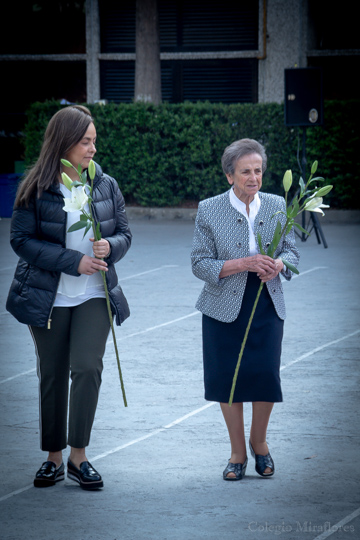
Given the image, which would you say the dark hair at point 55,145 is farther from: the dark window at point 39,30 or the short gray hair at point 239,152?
the dark window at point 39,30

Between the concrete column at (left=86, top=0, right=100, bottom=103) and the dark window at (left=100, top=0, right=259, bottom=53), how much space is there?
22cm

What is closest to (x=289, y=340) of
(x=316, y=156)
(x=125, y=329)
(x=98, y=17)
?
(x=125, y=329)

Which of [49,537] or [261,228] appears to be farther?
[261,228]

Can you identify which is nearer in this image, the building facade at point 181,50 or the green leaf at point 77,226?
the green leaf at point 77,226

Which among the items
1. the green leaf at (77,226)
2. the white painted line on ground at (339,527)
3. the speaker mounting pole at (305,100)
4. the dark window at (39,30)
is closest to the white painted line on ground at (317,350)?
the white painted line on ground at (339,527)

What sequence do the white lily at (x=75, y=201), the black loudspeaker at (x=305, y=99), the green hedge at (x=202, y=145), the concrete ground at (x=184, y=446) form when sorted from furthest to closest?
the green hedge at (x=202, y=145) → the black loudspeaker at (x=305, y=99) → the white lily at (x=75, y=201) → the concrete ground at (x=184, y=446)

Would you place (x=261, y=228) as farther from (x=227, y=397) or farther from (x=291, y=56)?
(x=291, y=56)

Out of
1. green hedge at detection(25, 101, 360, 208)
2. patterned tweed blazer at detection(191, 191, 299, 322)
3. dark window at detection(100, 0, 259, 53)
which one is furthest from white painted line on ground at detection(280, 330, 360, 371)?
dark window at detection(100, 0, 259, 53)

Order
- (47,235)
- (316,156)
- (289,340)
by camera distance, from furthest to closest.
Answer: (316,156) < (289,340) < (47,235)

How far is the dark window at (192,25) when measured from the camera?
22.0 metres

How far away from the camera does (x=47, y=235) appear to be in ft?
14.7

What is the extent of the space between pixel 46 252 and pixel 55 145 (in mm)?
541

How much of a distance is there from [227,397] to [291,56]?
18138 millimetres

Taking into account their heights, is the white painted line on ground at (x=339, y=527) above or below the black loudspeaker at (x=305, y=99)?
below
